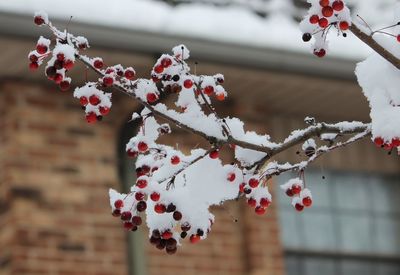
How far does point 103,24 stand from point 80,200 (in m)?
1.40

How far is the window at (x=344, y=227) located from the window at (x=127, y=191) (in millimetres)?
1346

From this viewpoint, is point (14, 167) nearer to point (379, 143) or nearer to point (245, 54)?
point (245, 54)

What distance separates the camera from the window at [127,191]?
858 centimetres

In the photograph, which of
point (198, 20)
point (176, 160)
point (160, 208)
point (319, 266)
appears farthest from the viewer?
point (319, 266)

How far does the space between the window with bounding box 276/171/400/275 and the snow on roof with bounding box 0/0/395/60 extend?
54.8 inches

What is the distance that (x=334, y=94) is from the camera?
940 centimetres

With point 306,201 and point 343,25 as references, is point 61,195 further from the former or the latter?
point 343,25

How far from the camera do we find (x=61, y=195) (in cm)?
846

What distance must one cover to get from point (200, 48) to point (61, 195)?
145 centimetres

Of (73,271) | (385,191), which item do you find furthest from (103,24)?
(385,191)

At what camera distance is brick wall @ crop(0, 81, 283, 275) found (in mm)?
8281

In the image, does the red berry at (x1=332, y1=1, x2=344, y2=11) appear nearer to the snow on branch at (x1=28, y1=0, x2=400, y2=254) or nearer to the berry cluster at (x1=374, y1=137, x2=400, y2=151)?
the snow on branch at (x1=28, y1=0, x2=400, y2=254)

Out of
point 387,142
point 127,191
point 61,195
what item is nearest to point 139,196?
point 387,142

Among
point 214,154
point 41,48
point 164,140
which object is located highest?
point 164,140
